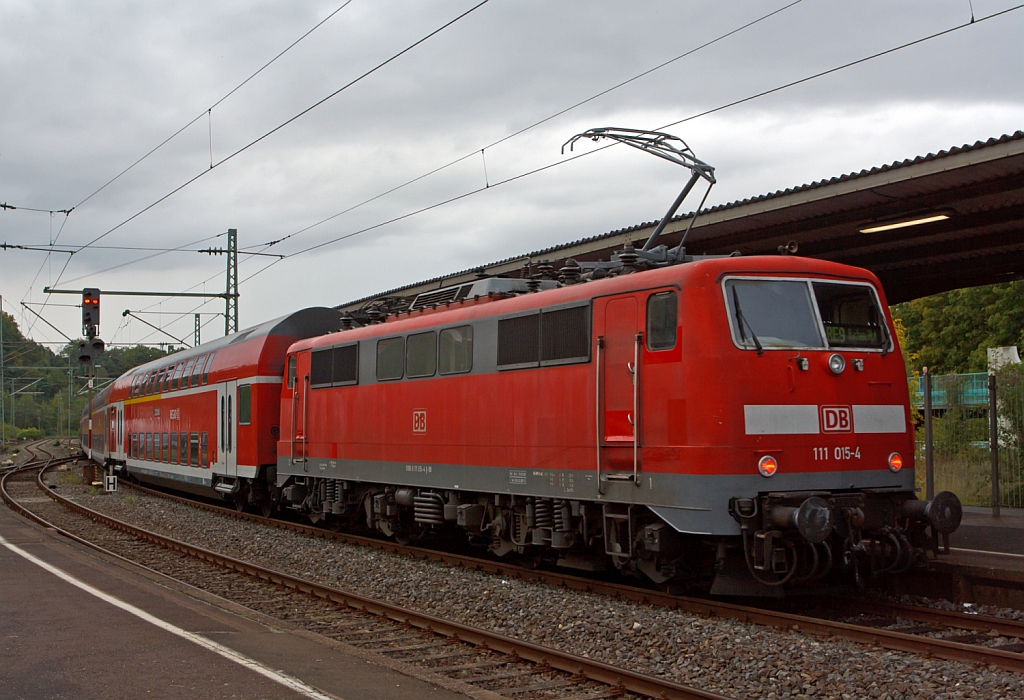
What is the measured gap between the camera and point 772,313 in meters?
9.77

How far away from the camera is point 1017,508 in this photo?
52.5 ft

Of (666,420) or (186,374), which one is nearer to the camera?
(666,420)

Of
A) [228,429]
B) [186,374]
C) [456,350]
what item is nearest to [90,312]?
[186,374]

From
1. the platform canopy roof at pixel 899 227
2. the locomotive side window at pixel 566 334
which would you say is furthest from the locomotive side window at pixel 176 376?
the locomotive side window at pixel 566 334

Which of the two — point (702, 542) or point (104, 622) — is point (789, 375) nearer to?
point (702, 542)

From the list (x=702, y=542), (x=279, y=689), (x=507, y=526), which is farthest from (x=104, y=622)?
(x=702, y=542)

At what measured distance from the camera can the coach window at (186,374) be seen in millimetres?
24508

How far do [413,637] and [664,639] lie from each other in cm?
240

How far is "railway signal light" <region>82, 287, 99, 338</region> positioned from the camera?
86.5ft

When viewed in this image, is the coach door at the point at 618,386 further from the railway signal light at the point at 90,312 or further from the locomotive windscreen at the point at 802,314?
the railway signal light at the point at 90,312

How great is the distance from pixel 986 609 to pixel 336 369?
399 inches

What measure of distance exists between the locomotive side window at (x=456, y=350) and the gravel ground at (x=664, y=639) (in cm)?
261

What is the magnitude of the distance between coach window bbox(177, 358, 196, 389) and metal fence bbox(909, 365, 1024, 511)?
1677 cm

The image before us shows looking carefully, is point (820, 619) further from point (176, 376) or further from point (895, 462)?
point (176, 376)
